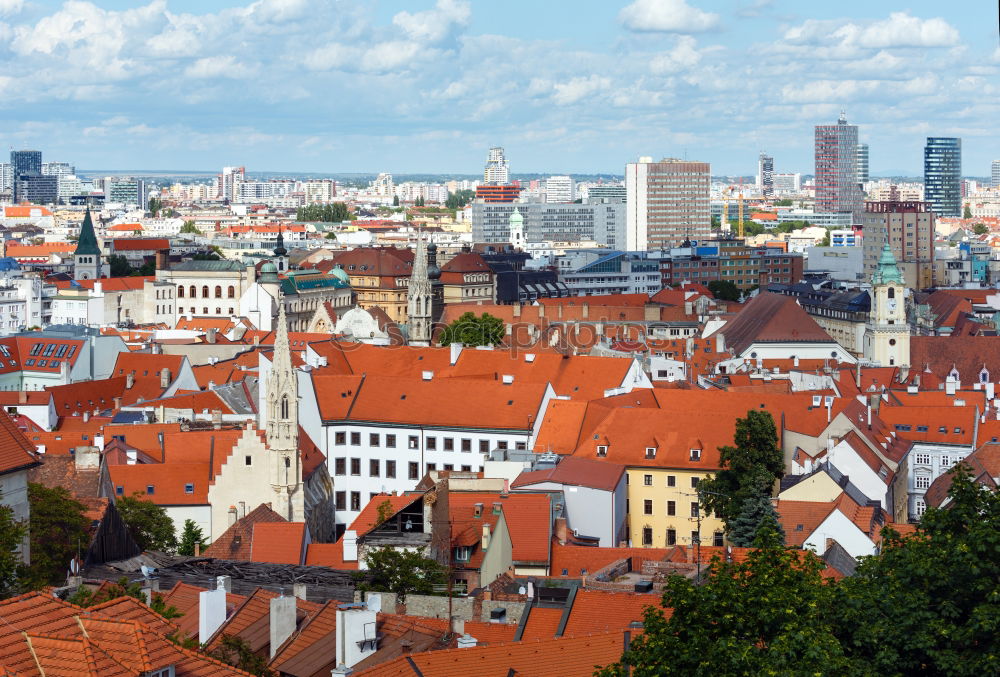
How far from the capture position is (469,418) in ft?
226

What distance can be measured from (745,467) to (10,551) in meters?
27.8

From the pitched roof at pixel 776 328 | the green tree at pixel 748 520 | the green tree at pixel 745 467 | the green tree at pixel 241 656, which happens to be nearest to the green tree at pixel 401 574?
the green tree at pixel 241 656

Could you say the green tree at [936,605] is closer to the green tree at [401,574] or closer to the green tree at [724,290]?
the green tree at [401,574]

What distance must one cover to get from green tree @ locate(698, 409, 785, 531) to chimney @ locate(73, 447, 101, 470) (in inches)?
801

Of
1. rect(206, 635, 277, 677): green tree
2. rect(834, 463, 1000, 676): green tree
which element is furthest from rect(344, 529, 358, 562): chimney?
rect(834, 463, 1000, 676): green tree

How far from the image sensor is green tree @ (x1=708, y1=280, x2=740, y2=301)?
6998 inches

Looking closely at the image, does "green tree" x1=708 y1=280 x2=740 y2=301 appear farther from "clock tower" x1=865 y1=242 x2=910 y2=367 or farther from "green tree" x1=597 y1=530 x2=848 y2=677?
"green tree" x1=597 y1=530 x2=848 y2=677

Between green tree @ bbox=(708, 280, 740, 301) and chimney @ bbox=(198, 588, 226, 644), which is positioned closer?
chimney @ bbox=(198, 588, 226, 644)

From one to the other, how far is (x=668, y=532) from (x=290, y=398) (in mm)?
13969

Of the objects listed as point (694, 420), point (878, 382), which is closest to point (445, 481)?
point (694, 420)

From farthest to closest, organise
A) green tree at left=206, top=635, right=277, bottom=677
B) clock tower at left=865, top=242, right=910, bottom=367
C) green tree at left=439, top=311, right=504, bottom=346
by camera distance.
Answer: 1. green tree at left=439, top=311, right=504, bottom=346
2. clock tower at left=865, top=242, right=910, bottom=367
3. green tree at left=206, top=635, right=277, bottom=677

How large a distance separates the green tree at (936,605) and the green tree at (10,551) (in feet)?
59.1

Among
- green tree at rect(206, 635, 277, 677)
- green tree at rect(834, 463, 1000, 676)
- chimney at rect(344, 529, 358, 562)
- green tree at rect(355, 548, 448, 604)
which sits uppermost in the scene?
green tree at rect(834, 463, 1000, 676)

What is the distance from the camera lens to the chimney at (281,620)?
108 feet
